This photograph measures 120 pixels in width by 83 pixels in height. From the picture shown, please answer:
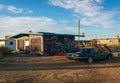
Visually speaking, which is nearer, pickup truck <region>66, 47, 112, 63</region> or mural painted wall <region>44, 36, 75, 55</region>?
pickup truck <region>66, 47, 112, 63</region>

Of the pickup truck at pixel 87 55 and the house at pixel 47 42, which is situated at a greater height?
the house at pixel 47 42

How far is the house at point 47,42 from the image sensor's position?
35906mm

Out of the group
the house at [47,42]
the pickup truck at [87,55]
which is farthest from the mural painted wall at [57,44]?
the pickup truck at [87,55]

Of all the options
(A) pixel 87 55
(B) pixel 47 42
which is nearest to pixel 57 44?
(B) pixel 47 42

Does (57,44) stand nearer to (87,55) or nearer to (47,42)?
(47,42)

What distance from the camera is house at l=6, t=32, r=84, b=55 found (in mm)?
35906

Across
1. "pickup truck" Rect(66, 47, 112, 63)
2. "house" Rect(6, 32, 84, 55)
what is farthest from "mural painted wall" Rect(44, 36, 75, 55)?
"pickup truck" Rect(66, 47, 112, 63)

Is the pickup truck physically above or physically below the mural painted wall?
below

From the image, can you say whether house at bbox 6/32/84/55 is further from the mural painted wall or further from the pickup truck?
the pickup truck

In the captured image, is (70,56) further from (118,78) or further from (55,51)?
(55,51)

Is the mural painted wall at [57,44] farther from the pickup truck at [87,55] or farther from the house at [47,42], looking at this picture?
the pickup truck at [87,55]

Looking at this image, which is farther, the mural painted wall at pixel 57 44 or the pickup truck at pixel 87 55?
the mural painted wall at pixel 57 44

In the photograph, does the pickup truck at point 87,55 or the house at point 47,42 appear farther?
the house at point 47,42

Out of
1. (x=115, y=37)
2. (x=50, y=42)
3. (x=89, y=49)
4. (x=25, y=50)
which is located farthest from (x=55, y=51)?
(x=115, y=37)
